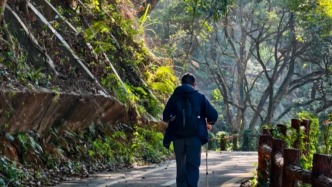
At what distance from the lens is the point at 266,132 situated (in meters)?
12.8

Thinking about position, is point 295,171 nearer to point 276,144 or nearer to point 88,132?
point 276,144

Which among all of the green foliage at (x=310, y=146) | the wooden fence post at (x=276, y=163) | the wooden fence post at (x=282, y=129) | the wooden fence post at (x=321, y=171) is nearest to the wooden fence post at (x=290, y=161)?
the wooden fence post at (x=276, y=163)

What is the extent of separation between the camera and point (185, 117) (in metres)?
9.91

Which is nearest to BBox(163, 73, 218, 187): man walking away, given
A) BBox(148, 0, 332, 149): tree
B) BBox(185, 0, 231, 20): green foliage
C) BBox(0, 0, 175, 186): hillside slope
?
BBox(0, 0, 175, 186): hillside slope

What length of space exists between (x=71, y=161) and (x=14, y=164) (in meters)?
2.57

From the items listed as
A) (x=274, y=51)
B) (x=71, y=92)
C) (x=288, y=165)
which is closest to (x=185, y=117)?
(x=288, y=165)

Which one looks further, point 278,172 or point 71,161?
point 71,161

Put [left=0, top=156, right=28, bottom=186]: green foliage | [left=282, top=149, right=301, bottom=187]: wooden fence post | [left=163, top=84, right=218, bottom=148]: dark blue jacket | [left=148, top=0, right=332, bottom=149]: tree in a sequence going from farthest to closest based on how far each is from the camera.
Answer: [left=148, top=0, right=332, bottom=149]: tree
[left=0, top=156, right=28, bottom=186]: green foliage
[left=163, top=84, right=218, bottom=148]: dark blue jacket
[left=282, top=149, right=301, bottom=187]: wooden fence post

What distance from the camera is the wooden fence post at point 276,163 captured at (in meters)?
9.94

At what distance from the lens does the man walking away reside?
9.94 meters

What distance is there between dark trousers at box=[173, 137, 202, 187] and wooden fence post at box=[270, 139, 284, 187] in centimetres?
113

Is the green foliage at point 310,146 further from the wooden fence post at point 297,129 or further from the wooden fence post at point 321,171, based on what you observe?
the wooden fence post at point 321,171

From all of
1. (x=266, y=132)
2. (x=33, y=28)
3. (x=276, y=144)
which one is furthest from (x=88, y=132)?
(x=276, y=144)

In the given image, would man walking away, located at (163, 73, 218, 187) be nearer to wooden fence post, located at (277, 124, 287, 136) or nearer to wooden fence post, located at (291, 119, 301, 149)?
wooden fence post, located at (277, 124, 287, 136)
